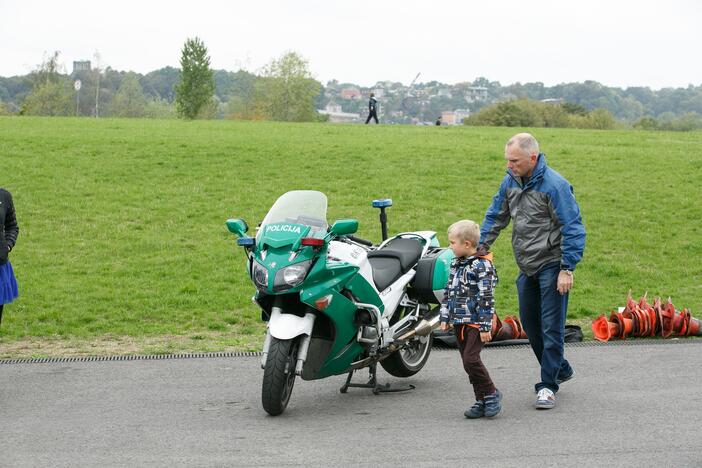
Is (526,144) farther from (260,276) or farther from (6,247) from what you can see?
(6,247)

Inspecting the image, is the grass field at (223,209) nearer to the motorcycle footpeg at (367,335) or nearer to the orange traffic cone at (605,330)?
the orange traffic cone at (605,330)

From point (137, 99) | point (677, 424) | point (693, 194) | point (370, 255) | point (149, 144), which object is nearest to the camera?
point (677, 424)

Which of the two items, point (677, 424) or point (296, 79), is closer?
point (677, 424)

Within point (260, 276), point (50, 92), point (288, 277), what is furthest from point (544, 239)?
point (50, 92)

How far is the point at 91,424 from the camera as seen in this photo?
6.70 meters

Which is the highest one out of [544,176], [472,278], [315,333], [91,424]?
[544,176]

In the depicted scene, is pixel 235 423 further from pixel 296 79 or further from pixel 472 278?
pixel 296 79

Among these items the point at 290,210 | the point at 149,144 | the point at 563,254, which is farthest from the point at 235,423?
the point at 149,144

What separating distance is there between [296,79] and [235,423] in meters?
102

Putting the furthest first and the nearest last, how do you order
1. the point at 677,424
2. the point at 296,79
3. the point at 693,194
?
1. the point at 296,79
2. the point at 693,194
3. the point at 677,424

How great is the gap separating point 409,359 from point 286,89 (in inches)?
3886

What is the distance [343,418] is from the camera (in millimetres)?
6922

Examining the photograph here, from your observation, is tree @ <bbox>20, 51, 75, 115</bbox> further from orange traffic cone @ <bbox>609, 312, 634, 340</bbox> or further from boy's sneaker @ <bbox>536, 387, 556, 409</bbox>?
boy's sneaker @ <bbox>536, 387, 556, 409</bbox>

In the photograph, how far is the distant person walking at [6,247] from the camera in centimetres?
793
